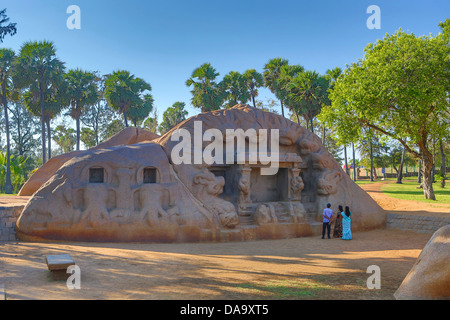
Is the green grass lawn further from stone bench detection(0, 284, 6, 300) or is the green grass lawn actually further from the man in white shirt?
stone bench detection(0, 284, 6, 300)

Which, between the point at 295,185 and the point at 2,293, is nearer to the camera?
the point at 2,293

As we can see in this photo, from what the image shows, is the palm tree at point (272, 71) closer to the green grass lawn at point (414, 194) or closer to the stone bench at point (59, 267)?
the green grass lawn at point (414, 194)

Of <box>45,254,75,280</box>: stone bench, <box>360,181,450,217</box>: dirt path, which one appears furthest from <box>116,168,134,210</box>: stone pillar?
<box>360,181,450,217</box>: dirt path

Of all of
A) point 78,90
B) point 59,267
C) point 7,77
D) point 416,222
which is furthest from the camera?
point 78,90

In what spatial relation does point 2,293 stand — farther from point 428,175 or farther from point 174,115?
point 174,115

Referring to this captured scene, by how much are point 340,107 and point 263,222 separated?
42.1ft

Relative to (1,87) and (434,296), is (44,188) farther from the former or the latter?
(1,87)

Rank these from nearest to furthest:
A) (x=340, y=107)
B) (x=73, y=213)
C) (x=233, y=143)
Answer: (x=73, y=213)
(x=233, y=143)
(x=340, y=107)

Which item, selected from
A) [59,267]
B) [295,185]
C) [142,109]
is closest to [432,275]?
[59,267]

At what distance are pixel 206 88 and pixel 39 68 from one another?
552 inches

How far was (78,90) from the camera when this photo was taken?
3033 cm

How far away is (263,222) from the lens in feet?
42.0
